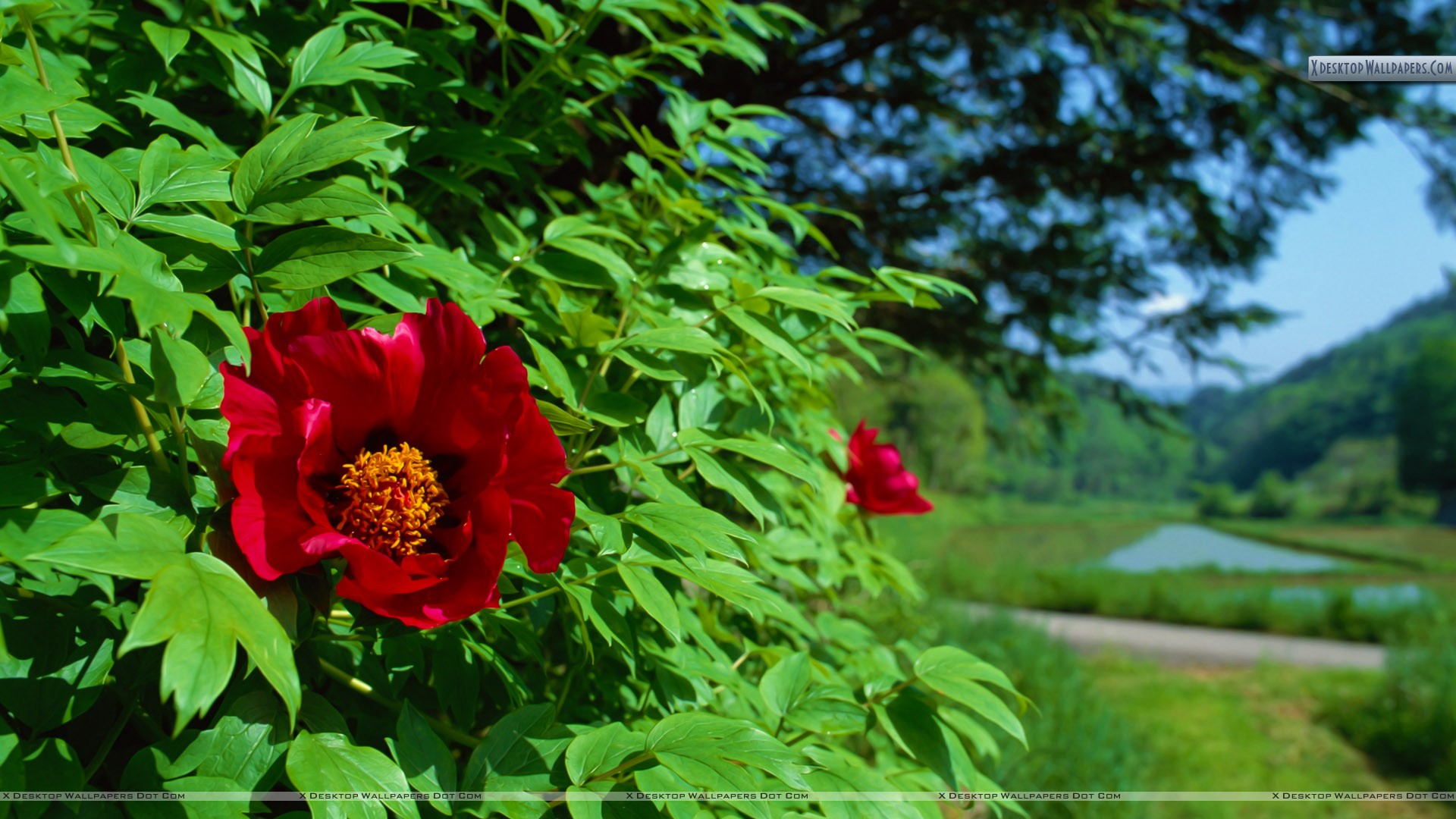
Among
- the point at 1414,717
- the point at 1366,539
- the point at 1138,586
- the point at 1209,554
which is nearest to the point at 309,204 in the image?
the point at 1414,717

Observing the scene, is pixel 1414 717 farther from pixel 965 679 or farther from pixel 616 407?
pixel 616 407

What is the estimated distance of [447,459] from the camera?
63cm

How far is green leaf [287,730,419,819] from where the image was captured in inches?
19.5

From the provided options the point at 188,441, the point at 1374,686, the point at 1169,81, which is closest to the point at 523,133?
the point at 188,441

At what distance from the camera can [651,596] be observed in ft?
1.99

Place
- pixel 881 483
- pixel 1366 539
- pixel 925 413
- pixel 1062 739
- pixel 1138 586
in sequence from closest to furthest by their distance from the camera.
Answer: pixel 881 483, pixel 1062 739, pixel 925 413, pixel 1138 586, pixel 1366 539

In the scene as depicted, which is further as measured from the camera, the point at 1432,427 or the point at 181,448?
the point at 1432,427

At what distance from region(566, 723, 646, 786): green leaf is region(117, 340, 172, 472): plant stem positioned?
0.33 metres

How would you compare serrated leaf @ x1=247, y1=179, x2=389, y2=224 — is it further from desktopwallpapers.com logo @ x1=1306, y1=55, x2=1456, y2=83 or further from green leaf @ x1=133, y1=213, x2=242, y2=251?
desktopwallpapers.com logo @ x1=1306, y1=55, x2=1456, y2=83

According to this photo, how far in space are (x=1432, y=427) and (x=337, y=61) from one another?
4070cm

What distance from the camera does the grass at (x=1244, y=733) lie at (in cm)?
438

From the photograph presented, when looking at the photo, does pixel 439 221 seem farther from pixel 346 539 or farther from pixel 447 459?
pixel 346 539

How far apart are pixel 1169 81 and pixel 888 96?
141cm

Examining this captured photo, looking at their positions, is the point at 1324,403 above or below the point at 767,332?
below
